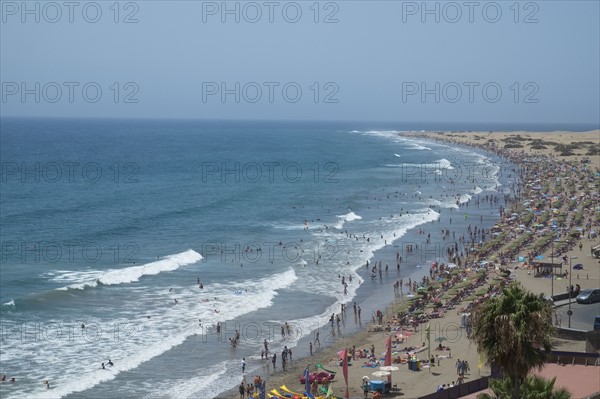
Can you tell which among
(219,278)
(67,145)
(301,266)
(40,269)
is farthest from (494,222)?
(67,145)

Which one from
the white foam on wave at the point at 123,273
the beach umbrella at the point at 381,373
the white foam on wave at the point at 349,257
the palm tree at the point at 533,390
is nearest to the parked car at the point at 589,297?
the beach umbrella at the point at 381,373

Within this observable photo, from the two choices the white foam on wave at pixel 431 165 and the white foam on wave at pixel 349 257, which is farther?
the white foam on wave at pixel 431 165

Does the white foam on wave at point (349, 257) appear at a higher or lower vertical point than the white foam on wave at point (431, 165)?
lower

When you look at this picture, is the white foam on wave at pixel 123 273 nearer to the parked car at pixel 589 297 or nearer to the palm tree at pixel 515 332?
the parked car at pixel 589 297

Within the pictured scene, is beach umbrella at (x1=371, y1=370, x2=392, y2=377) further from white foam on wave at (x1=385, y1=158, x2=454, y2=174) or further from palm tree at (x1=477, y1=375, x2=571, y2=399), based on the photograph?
white foam on wave at (x1=385, y1=158, x2=454, y2=174)

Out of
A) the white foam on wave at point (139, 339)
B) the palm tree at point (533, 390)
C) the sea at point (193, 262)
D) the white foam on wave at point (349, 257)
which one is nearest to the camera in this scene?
the palm tree at point (533, 390)

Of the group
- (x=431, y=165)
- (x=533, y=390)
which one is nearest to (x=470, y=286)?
(x=533, y=390)
